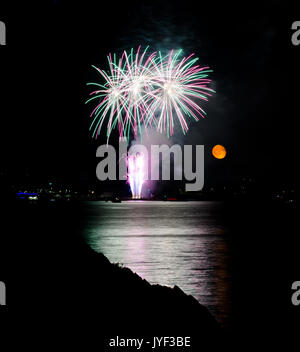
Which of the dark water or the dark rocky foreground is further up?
the dark rocky foreground

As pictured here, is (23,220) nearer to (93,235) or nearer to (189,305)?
(189,305)

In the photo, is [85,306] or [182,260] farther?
[182,260]

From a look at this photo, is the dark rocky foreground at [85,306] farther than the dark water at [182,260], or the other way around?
the dark water at [182,260]

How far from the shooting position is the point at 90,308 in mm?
7574

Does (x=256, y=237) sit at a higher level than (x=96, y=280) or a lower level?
lower

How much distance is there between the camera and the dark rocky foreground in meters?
6.68

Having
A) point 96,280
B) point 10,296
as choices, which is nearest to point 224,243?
point 96,280

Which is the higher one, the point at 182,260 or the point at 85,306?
the point at 85,306

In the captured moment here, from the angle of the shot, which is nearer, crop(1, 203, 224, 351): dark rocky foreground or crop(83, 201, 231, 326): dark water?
crop(1, 203, 224, 351): dark rocky foreground

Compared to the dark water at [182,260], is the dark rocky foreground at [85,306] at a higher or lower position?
higher

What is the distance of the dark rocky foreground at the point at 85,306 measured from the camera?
668 cm

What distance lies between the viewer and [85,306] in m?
7.67
